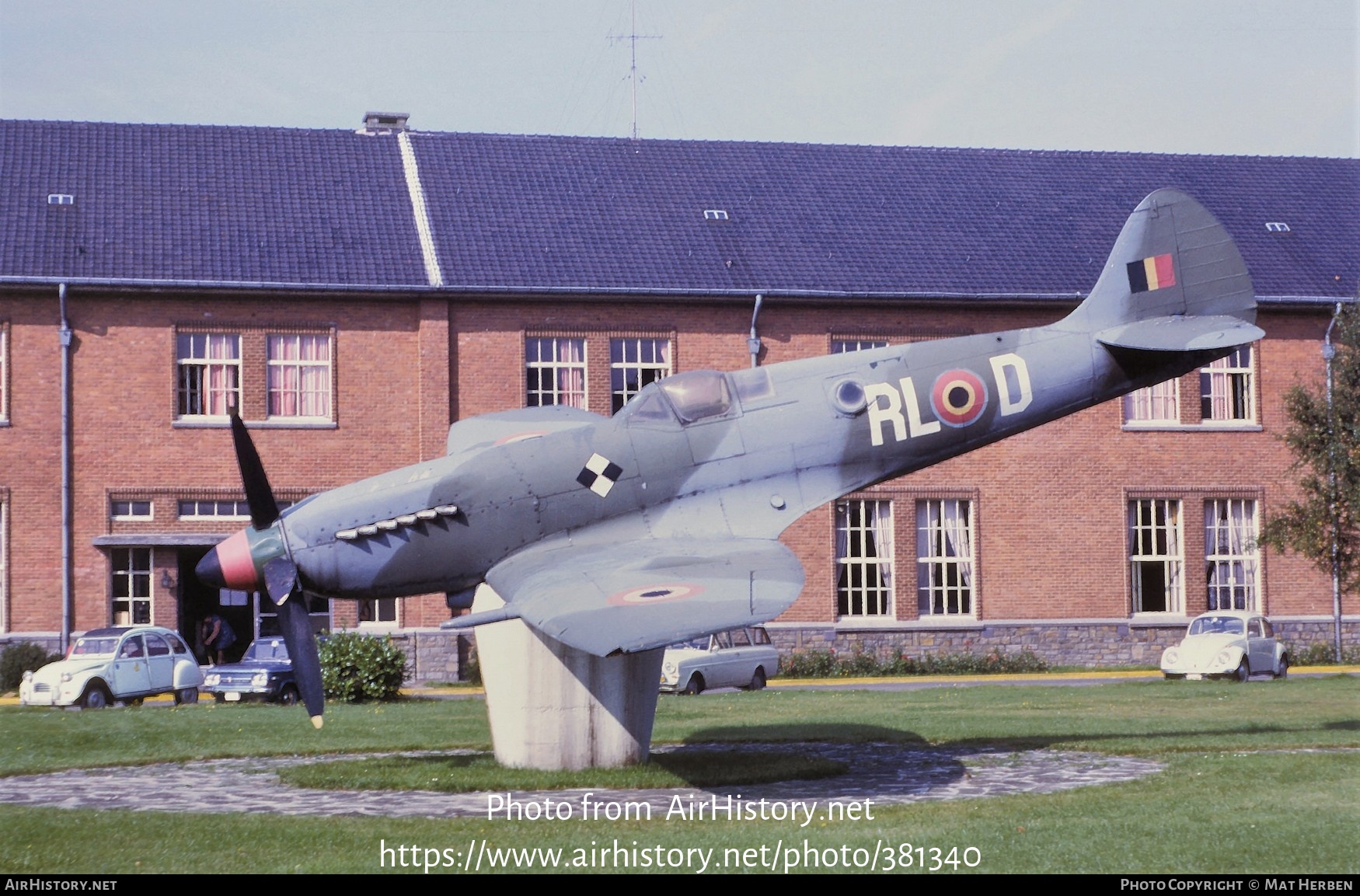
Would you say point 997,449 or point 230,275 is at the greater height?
point 230,275

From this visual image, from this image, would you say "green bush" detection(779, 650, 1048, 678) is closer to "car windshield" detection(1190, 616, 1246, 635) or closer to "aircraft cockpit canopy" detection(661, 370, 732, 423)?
"car windshield" detection(1190, 616, 1246, 635)

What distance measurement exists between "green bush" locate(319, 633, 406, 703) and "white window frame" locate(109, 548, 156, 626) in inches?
334

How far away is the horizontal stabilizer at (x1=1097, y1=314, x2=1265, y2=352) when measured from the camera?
56.5 feet

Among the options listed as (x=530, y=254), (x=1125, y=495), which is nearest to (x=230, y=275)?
(x=530, y=254)

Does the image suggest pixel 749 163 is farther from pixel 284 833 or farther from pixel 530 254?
pixel 284 833

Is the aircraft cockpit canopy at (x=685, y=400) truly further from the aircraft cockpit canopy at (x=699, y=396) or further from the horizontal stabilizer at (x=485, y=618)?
the horizontal stabilizer at (x=485, y=618)

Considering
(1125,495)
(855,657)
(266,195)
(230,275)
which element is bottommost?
(855,657)

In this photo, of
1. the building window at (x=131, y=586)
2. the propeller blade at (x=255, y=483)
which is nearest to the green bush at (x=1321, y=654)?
the building window at (x=131, y=586)

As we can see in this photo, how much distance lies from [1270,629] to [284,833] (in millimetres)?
29044

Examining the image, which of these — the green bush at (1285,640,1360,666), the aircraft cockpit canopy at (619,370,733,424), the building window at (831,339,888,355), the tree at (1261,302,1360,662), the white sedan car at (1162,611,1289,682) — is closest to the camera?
the aircraft cockpit canopy at (619,370,733,424)

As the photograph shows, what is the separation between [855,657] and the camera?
128ft

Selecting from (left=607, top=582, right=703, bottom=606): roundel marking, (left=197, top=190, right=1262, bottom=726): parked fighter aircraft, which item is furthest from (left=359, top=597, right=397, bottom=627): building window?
(left=607, top=582, right=703, bottom=606): roundel marking

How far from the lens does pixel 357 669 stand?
29.5m

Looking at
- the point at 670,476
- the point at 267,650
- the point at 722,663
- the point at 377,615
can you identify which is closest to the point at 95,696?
the point at 267,650
